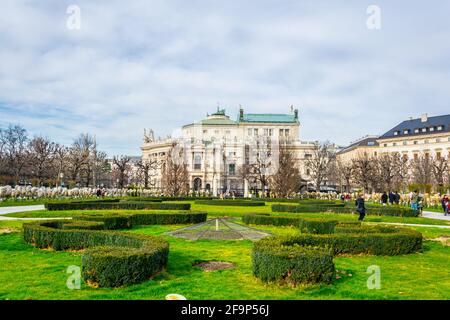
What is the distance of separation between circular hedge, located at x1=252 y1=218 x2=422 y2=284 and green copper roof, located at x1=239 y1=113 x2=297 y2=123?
82.0 m

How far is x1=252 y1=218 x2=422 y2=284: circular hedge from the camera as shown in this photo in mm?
8500

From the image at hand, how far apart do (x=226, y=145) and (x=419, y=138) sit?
3822 cm

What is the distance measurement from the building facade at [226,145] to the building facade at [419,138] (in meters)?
16.5

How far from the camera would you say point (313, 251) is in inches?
356

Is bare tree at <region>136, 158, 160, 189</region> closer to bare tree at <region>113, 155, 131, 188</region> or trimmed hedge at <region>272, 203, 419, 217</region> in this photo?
bare tree at <region>113, 155, 131, 188</region>

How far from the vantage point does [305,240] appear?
1152cm

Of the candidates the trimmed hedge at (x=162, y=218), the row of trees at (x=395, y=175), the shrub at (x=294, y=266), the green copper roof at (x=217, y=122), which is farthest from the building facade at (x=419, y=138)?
the shrub at (x=294, y=266)

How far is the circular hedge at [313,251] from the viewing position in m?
8.50

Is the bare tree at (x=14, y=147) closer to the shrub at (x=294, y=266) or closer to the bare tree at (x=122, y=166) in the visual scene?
the bare tree at (x=122, y=166)

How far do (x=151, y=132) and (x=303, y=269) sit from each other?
100 m

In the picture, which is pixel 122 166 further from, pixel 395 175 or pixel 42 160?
pixel 395 175

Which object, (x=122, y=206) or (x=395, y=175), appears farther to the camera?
(x=395, y=175)

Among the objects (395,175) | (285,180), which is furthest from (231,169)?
(285,180)

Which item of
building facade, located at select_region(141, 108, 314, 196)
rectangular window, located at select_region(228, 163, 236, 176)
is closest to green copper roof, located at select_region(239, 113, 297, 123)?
building facade, located at select_region(141, 108, 314, 196)
